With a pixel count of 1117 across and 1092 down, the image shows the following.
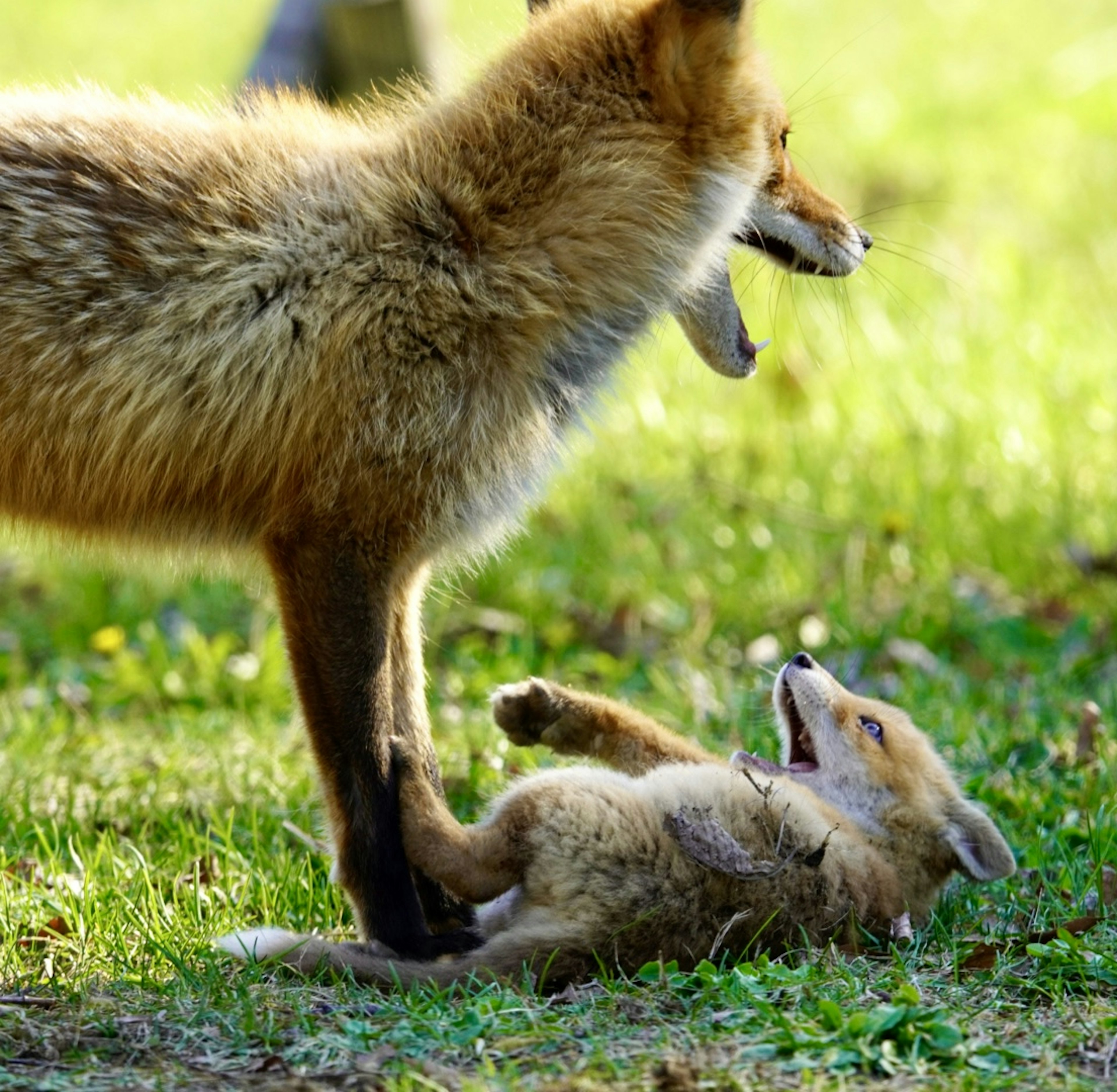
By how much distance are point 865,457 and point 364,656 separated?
16.9ft

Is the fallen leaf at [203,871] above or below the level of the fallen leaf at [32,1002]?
above

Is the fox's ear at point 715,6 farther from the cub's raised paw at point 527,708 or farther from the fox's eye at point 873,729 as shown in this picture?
the fox's eye at point 873,729

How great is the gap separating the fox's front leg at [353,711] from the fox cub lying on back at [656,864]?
102mm

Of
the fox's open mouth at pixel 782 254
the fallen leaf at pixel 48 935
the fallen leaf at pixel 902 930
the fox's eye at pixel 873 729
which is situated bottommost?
the fallen leaf at pixel 902 930

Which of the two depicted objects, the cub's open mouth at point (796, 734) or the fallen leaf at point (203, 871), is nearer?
the fallen leaf at point (203, 871)

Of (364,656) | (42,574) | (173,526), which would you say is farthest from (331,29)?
(364,656)

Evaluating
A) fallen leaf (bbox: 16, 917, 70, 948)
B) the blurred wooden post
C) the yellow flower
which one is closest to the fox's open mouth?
fallen leaf (bbox: 16, 917, 70, 948)

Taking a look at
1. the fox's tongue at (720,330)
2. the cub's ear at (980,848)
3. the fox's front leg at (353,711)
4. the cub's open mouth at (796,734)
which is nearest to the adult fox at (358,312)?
the fox's front leg at (353,711)

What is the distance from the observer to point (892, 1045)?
2975mm

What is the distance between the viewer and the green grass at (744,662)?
3.07 meters

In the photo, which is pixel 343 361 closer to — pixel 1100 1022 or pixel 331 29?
pixel 1100 1022

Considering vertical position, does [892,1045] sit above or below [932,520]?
below

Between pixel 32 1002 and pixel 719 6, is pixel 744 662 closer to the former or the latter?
pixel 719 6

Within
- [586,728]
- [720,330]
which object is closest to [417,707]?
[586,728]
